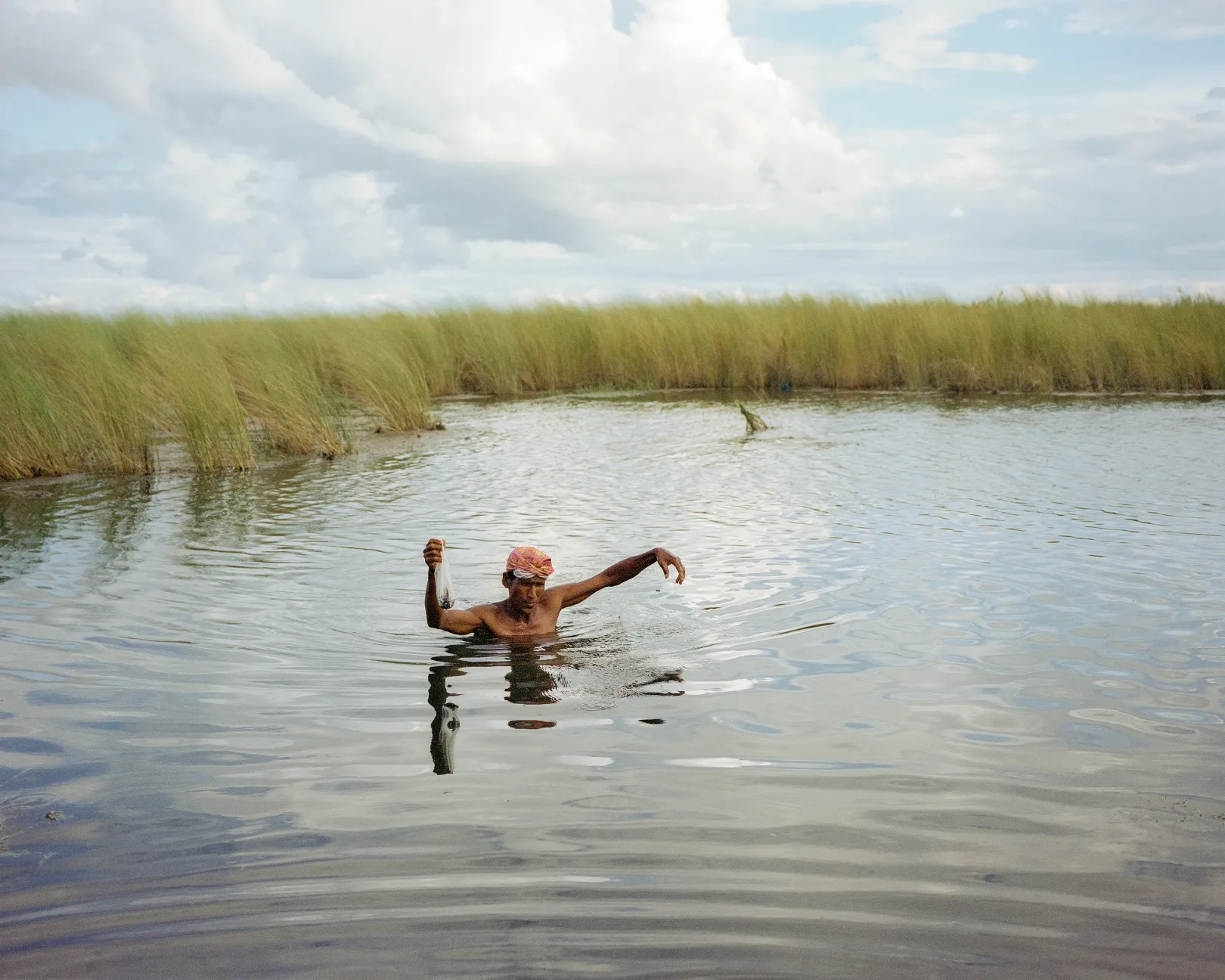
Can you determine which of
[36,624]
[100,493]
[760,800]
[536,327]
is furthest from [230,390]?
[536,327]

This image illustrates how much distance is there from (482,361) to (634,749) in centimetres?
1897

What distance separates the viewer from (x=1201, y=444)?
12477 millimetres

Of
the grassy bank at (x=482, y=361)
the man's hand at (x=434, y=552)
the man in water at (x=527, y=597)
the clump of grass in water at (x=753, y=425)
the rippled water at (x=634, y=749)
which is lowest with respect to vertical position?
the rippled water at (x=634, y=749)

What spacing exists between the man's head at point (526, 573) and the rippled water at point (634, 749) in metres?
0.30

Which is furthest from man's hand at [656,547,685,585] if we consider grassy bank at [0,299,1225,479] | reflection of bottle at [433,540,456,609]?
grassy bank at [0,299,1225,479]

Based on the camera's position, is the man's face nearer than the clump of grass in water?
Yes

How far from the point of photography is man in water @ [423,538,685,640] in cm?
527

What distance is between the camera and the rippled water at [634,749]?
2.84 meters

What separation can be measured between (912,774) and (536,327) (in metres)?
20.1

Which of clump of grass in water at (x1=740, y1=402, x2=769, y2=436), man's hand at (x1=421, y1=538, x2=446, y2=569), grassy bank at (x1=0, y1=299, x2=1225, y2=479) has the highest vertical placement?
grassy bank at (x1=0, y1=299, x2=1225, y2=479)

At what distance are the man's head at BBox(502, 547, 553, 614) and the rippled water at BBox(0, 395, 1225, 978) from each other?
0.30 m

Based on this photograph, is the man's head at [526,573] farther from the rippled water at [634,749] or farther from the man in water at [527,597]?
the rippled water at [634,749]

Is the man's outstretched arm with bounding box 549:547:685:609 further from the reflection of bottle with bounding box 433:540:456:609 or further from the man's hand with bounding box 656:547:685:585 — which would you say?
the reflection of bottle with bounding box 433:540:456:609

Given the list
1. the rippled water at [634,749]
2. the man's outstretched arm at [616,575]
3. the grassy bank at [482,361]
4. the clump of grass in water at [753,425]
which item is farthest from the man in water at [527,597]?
the clump of grass in water at [753,425]
